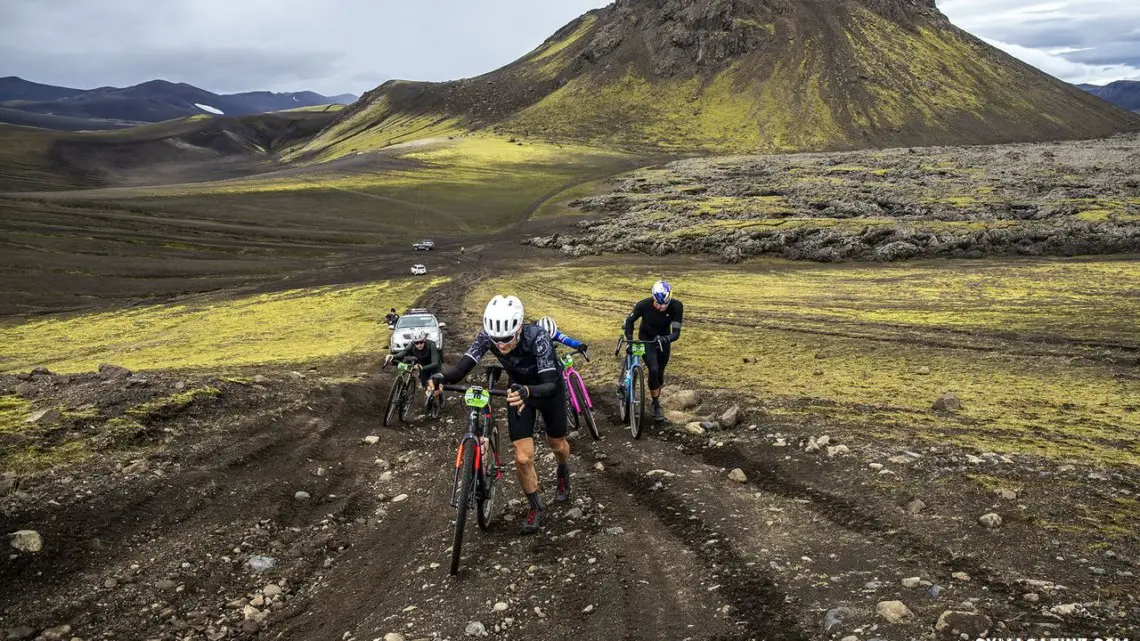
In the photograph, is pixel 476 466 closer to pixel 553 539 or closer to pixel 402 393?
pixel 553 539

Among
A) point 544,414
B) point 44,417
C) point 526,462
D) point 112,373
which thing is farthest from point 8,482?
point 544,414

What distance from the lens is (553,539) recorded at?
29.3 ft

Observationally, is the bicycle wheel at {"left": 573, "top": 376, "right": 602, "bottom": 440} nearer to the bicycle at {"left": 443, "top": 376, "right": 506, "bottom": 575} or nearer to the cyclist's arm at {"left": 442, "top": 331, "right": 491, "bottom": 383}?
the bicycle at {"left": 443, "top": 376, "right": 506, "bottom": 575}

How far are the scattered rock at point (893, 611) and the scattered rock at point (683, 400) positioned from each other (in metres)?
8.13

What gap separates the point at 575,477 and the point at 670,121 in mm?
177734

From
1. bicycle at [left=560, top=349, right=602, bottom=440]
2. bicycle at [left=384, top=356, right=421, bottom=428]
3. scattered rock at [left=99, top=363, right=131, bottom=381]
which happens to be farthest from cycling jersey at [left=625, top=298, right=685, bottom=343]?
scattered rock at [left=99, top=363, right=131, bottom=381]

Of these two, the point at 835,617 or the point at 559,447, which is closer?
the point at 835,617

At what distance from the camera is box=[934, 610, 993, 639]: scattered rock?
5.94 m

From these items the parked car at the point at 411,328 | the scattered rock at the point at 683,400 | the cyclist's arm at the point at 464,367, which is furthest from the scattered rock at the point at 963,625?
the parked car at the point at 411,328

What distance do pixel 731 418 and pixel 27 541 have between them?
11.0 metres

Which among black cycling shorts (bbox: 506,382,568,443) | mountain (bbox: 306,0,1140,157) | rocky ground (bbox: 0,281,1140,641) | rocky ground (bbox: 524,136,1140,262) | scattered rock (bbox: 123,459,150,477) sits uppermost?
mountain (bbox: 306,0,1140,157)

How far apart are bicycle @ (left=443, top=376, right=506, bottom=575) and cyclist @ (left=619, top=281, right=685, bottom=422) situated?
17.2 feet

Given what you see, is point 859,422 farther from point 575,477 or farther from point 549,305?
point 549,305

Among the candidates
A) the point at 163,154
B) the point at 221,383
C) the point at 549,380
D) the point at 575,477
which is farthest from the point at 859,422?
the point at 163,154
